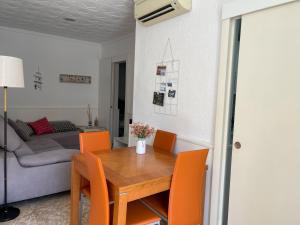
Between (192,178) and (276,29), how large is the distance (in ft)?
3.99

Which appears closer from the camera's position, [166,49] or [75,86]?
[166,49]

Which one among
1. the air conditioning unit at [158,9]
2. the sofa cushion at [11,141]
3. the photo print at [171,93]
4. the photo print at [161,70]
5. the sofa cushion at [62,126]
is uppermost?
the air conditioning unit at [158,9]

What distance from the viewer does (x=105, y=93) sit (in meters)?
5.56

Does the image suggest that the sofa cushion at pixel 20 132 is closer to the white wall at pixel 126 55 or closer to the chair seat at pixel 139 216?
the white wall at pixel 126 55

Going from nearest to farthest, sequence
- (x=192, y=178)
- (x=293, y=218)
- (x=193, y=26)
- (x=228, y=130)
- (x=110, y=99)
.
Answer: (x=293, y=218), (x=192, y=178), (x=228, y=130), (x=193, y=26), (x=110, y=99)

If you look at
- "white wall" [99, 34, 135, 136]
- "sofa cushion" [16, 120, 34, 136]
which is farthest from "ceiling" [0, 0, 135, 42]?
"sofa cushion" [16, 120, 34, 136]

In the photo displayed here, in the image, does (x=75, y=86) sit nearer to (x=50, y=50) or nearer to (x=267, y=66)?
(x=50, y=50)

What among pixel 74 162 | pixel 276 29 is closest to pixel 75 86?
pixel 74 162

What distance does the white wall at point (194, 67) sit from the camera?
2.09 metres

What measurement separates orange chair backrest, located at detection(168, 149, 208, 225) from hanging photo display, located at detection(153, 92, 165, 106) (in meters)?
1.00

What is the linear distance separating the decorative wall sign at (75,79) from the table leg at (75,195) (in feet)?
11.7

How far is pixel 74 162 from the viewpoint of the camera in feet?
6.86

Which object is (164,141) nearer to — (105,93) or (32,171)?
(32,171)

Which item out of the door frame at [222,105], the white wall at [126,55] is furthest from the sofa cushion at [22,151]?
the white wall at [126,55]
